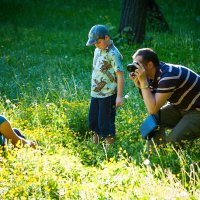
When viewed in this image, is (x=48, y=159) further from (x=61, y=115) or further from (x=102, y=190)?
(x=61, y=115)

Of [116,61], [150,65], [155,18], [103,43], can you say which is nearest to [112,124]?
[116,61]

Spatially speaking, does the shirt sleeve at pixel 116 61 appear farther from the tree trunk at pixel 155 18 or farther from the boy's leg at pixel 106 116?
the tree trunk at pixel 155 18

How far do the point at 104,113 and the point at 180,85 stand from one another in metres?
1.25

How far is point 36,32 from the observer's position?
16062 mm

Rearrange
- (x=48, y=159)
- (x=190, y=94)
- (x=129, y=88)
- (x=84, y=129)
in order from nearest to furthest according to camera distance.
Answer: (x=48, y=159), (x=190, y=94), (x=84, y=129), (x=129, y=88)

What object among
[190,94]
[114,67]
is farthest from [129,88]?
[190,94]

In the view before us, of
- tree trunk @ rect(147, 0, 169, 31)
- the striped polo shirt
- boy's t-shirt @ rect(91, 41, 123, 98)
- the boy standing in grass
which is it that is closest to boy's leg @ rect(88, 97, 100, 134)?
the boy standing in grass

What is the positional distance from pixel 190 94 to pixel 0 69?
245 inches

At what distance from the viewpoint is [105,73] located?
6.23m

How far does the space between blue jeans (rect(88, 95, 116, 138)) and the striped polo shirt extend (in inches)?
35.7

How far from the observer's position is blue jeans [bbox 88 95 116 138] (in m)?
6.22

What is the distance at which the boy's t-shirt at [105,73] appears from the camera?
20.2 feet

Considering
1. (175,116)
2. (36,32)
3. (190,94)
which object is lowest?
(36,32)

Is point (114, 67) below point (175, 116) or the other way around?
the other way around
